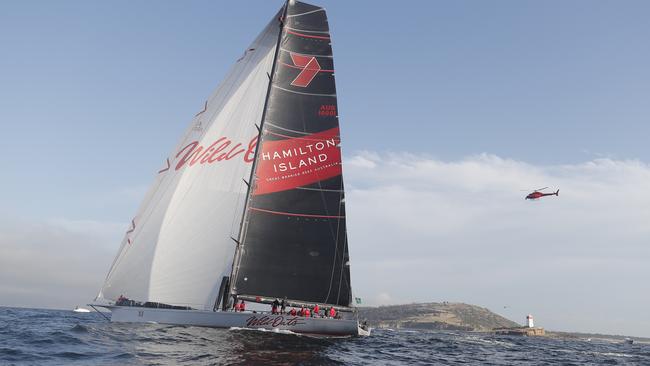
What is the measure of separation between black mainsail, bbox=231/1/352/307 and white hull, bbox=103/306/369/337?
257 cm

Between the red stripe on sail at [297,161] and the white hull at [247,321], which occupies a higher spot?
the red stripe on sail at [297,161]

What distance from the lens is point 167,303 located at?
2720cm

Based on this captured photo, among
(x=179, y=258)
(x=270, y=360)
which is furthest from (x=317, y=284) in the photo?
(x=270, y=360)

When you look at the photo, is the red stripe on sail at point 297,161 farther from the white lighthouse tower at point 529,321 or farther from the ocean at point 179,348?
the white lighthouse tower at point 529,321

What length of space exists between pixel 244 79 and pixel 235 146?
4.28 m

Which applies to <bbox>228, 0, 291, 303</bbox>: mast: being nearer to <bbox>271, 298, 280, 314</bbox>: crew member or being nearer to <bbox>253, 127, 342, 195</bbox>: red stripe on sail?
<bbox>253, 127, 342, 195</bbox>: red stripe on sail

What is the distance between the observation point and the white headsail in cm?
2770

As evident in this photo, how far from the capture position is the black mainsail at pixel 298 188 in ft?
95.7

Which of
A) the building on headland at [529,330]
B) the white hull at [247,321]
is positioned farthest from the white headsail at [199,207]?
the building on headland at [529,330]

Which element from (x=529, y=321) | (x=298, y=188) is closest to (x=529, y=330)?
(x=529, y=321)

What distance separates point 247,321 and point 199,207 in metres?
Answer: 7.06

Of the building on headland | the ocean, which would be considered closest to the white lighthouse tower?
the building on headland

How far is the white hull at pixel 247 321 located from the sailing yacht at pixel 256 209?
0.19 feet

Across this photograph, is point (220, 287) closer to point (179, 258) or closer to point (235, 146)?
point (179, 258)
